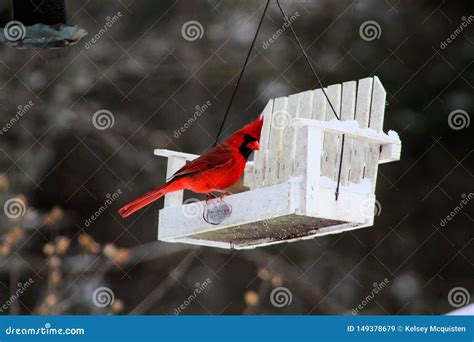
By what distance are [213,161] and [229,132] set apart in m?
4.34

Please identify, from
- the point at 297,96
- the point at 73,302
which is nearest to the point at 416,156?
the point at 73,302

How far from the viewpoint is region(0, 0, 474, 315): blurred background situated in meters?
9.44

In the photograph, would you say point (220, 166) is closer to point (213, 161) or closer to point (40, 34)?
point (213, 161)

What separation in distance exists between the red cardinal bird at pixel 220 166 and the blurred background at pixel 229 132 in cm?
406

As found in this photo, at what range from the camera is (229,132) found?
373 inches

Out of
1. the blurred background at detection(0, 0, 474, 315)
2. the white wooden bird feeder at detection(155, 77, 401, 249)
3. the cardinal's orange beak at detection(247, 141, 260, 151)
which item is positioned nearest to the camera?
the white wooden bird feeder at detection(155, 77, 401, 249)

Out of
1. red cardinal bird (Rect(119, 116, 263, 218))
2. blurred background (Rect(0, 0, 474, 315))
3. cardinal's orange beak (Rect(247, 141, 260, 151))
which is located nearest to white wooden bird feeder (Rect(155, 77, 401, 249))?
red cardinal bird (Rect(119, 116, 263, 218))

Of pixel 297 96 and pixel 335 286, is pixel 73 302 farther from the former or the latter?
pixel 297 96

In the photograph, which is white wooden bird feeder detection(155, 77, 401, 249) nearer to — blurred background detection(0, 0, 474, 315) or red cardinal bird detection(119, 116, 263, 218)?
red cardinal bird detection(119, 116, 263, 218)

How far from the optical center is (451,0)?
32.9ft

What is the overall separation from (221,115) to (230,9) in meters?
0.87

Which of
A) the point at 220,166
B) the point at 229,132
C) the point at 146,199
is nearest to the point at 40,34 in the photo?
the point at 146,199

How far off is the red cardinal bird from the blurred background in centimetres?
406

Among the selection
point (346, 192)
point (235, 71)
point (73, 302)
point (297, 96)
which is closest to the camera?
point (346, 192)
